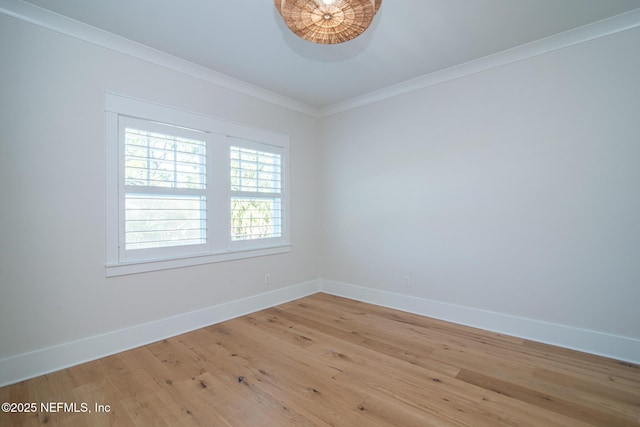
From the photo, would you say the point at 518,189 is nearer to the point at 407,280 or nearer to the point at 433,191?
the point at 433,191

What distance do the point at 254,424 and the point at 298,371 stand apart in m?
0.58

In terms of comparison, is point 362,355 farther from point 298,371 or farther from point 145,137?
point 145,137

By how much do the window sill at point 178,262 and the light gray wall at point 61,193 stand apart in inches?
2.5

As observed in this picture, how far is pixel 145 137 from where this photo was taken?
2.67 m

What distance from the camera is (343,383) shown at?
202cm

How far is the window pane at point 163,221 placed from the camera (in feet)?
8.52

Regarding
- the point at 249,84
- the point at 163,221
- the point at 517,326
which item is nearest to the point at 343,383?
the point at 517,326

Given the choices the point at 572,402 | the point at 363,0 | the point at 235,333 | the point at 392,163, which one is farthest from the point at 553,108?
the point at 235,333

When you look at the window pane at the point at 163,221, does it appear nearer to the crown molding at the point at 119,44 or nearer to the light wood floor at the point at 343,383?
the light wood floor at the point at 343,383

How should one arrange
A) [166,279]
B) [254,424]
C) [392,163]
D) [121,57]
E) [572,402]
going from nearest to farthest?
[254,424] < [572,402] < [121,57] < [166,279] < [392,163]

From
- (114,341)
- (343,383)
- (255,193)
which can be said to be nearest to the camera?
(343,383)

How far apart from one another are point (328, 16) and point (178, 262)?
8.13 feet

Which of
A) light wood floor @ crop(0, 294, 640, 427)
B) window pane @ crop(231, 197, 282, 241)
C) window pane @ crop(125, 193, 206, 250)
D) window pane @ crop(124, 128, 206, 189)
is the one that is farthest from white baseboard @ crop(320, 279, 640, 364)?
window pane @ crop(124, 128, 206, 189)

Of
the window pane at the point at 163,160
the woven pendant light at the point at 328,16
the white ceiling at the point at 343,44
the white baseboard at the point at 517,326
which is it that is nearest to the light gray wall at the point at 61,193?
the window pane at the point at 163,160
